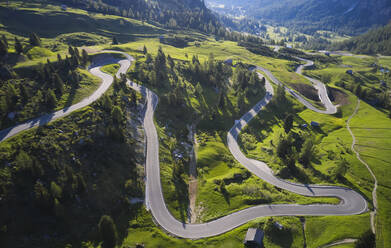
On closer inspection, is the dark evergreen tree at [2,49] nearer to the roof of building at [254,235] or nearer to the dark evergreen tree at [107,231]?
the dark evergreen tree at [107,231]

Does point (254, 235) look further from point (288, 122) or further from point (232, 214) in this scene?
point (288, 122)

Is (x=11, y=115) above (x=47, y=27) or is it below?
below

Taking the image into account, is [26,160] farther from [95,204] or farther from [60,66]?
[60,66]

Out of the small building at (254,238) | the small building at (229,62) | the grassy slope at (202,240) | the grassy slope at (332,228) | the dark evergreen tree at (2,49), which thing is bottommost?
the grassy slope at (202,240)

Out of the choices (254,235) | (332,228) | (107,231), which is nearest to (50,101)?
(107,231)

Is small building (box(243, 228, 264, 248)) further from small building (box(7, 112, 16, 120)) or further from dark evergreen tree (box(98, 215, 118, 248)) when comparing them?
small building (box(7, 112, 16, 120))

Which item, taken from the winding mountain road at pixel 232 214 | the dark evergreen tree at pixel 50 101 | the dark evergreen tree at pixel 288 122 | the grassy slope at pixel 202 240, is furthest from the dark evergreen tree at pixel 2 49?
the dark evergreen tree at pixel 288 122

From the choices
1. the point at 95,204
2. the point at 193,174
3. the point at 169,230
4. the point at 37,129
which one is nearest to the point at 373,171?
the point at 193,174

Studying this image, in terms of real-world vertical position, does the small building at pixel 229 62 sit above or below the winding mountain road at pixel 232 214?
above
